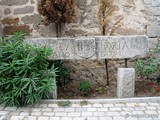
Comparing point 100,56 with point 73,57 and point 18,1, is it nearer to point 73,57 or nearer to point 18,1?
point 73,57

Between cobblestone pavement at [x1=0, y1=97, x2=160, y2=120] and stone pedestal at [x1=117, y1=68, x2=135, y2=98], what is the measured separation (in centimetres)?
15

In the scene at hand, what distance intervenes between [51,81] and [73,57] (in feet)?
1.86

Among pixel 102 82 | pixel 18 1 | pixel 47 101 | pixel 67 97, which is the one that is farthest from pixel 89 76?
pixel 18 1

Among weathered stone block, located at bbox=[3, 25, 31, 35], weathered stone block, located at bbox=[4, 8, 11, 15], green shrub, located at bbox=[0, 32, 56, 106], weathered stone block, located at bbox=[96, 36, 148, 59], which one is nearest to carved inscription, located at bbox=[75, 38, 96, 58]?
weathered stone block, located at bbox=[96, 36, 148, 59]

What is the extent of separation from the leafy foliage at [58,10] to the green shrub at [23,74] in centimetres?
86

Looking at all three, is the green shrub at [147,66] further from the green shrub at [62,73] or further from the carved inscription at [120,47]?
the green shrub at [62,73]

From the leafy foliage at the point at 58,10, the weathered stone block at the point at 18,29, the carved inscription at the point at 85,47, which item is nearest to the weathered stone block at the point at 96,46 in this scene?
the carved inscription at the point at 85,47

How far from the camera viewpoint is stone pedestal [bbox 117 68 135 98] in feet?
13.7

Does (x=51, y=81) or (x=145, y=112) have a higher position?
(x=51, y=81)

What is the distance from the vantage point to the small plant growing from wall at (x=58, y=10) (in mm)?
4438

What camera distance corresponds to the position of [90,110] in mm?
3838

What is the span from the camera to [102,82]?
5.21 metres

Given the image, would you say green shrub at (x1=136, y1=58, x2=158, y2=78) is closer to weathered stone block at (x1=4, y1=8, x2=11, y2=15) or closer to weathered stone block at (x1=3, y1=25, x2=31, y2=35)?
weathered stone block at (x1=3, y1=25, x2=31, y2=35)

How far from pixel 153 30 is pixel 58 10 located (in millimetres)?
2035
